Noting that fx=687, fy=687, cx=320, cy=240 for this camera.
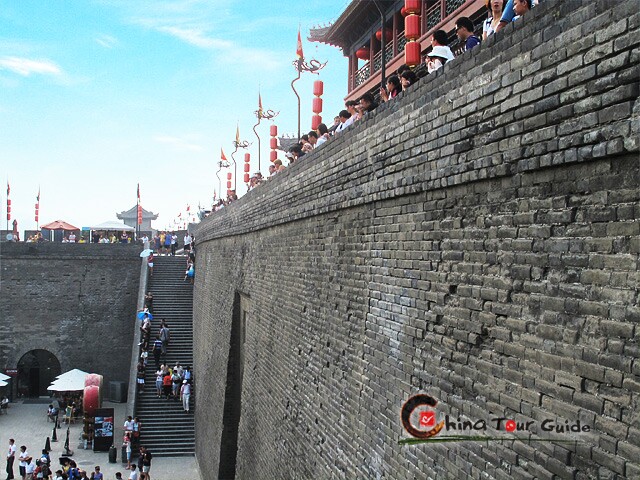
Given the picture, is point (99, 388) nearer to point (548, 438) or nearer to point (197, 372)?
point (197, 372)

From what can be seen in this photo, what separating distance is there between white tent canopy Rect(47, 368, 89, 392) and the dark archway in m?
4.68

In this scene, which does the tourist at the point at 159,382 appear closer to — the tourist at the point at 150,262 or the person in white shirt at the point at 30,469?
the person in white shirt at the point at 30,469

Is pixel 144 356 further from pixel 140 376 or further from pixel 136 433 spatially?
pixel 136 433

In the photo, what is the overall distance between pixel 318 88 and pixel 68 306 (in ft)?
64.0

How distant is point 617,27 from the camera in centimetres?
333

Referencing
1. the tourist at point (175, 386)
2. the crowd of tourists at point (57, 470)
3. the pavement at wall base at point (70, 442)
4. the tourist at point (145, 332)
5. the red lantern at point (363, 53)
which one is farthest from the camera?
the tourist at point (145, 332)

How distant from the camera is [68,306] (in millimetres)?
29422

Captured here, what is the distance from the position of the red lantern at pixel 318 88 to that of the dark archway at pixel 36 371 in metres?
20.3

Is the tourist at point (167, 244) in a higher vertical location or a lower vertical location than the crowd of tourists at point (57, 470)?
higher

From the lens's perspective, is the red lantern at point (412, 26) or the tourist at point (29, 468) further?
the tourist at point (29, 468)

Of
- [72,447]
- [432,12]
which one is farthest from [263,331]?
[72,447]

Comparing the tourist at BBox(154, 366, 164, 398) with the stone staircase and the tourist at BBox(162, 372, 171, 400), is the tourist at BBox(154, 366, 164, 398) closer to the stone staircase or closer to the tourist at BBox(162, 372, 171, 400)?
the tourist at BBox(162, 372, 171, 400)

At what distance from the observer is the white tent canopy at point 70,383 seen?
2416cm

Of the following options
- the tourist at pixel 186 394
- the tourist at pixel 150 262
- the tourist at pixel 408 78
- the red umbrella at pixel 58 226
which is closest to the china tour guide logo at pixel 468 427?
the tourist at pixel 408 78
